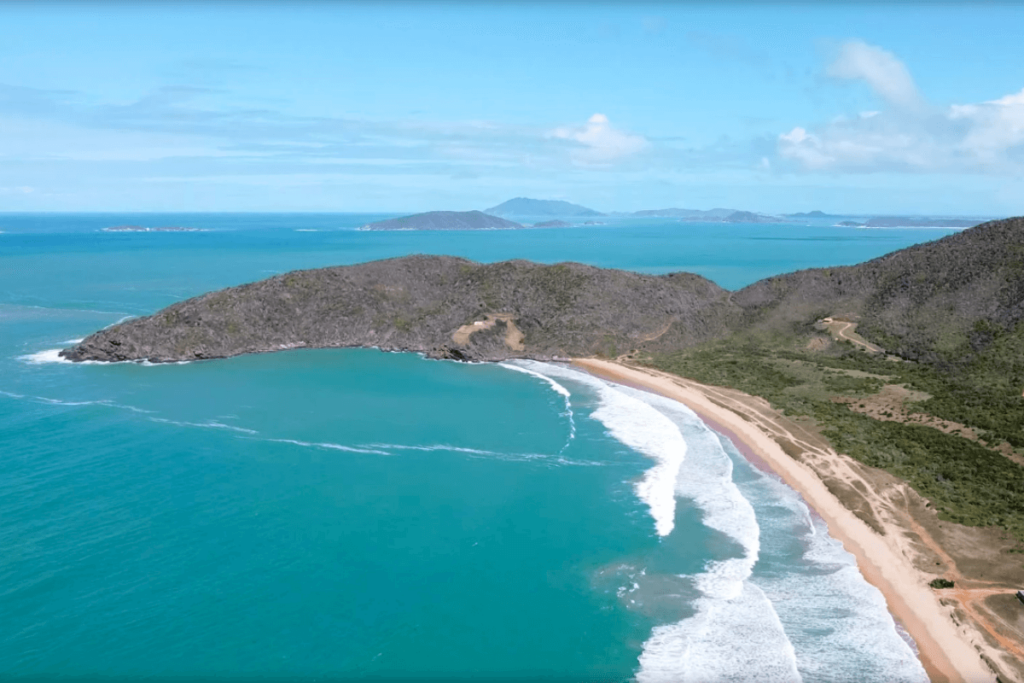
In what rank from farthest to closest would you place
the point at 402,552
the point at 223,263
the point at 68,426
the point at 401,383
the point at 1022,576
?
the point at 223,263, the point at 401,383, the point at 68,426, the point at 402,552, the point at 1022,576

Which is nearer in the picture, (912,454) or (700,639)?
(700,639)

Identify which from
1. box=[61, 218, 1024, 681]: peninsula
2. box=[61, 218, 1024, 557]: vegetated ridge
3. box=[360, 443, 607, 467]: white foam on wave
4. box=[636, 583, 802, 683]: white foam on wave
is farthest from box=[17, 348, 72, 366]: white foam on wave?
box=[636, 583, 802, 683]: white foam on wave

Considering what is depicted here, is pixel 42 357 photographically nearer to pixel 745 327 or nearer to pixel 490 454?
pixel 490 454

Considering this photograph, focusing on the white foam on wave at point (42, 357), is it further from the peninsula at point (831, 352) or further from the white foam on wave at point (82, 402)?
the white foam on wave at point (82, 402)

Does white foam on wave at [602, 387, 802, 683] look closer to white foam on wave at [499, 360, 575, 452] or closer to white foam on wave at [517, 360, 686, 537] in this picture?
white foam on wave at [517, 360, 686, 537]

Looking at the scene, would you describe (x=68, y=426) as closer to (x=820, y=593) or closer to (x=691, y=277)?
(x=820, y=593)

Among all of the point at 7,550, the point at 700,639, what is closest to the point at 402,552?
the point at 700,639
